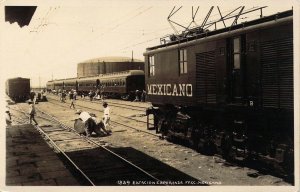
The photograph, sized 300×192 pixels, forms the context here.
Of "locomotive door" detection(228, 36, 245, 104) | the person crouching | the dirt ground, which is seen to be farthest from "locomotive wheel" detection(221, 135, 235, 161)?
the person crouching

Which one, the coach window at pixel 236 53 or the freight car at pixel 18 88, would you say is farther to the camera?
the freight car at pixel 18 88

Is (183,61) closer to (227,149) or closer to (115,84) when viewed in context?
(227,149)

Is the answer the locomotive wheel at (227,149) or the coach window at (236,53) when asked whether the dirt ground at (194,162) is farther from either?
the coach window at (236,53)

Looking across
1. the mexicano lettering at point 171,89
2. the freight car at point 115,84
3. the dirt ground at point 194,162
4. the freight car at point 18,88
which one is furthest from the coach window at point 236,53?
the freight car at point 18,88

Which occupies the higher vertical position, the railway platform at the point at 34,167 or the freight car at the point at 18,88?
the freight car at the point at 18,88
